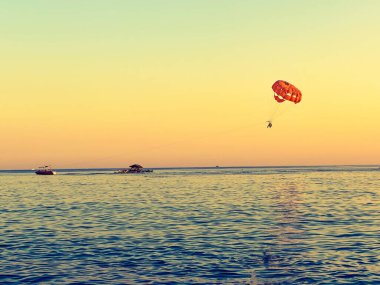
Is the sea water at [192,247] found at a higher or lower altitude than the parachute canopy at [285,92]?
lower

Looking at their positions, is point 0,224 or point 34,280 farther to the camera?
point 0,224

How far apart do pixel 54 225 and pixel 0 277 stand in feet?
63.0

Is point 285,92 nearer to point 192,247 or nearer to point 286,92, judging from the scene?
point 286,92

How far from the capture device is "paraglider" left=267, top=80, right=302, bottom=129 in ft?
228

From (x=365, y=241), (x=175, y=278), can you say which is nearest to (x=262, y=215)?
(x=365, y=241)

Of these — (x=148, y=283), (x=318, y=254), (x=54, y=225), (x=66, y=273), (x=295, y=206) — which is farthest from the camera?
(x=295, y=206)

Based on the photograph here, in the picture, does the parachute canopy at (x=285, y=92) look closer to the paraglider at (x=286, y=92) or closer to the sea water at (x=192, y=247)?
the paraglider at (x=286, y=92)

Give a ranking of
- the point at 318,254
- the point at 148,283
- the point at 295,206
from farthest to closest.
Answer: the point at 295,206
the point at 318,254
the point at 148,283

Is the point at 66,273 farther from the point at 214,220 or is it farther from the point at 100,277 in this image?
the point at 214,220

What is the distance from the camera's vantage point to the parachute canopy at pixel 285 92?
228 feet

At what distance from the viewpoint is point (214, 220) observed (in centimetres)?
4578

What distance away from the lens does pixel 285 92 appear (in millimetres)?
69562

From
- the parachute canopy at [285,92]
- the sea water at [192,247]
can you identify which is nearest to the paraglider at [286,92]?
the parachute canopy at [285,92]

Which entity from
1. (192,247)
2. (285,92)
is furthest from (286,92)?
(192,247)
